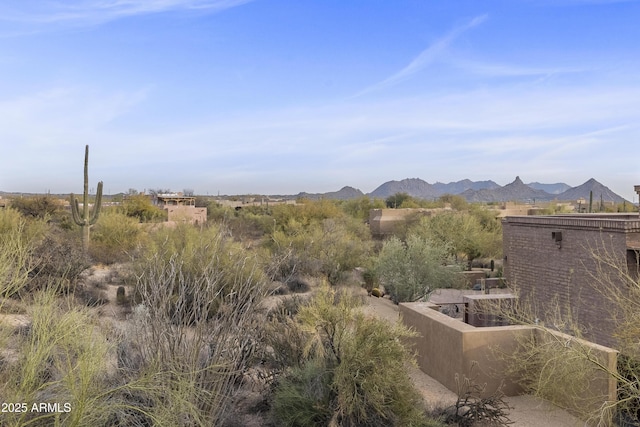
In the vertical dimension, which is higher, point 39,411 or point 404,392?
point 39,411

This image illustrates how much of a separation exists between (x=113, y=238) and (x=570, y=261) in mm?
22550

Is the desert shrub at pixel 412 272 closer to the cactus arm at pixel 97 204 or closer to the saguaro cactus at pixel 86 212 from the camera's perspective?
the cactus arm at pixel 97 204

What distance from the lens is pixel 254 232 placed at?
135ft

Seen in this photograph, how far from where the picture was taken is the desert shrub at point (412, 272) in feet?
61.2

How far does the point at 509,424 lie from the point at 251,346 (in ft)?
13.8

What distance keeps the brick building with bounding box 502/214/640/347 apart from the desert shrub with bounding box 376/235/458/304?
367 cm

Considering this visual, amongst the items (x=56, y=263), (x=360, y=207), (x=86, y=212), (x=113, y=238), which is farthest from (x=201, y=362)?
(x=360, y=207)

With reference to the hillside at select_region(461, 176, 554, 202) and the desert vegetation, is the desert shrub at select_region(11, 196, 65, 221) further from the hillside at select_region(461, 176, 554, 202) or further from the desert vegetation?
the hillside at select_region(461, 176, 554, 202)

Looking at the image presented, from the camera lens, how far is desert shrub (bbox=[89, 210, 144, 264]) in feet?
81.0

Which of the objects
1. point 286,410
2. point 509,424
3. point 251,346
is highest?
point 251,346

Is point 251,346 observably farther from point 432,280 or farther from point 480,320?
point 432,280

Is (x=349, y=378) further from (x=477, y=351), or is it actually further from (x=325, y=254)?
(x=325, y=254)

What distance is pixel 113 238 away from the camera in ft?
88.2

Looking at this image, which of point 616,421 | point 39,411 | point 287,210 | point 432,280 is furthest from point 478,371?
point 287,210
